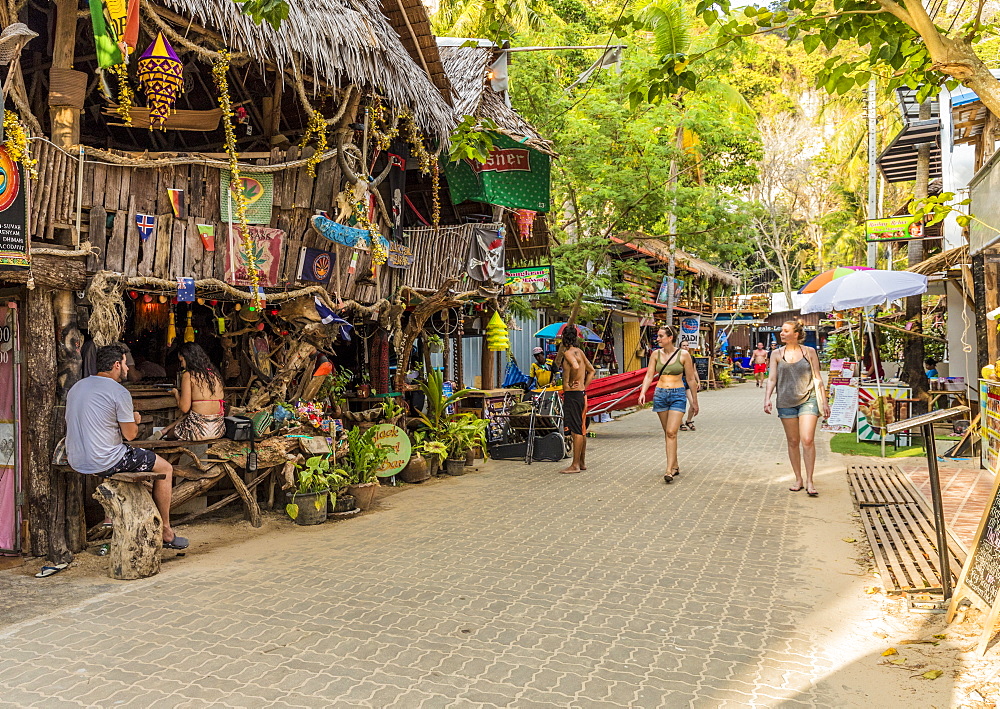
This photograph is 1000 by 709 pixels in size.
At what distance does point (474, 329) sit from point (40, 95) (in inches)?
324

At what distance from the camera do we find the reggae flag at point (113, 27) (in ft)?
18.9

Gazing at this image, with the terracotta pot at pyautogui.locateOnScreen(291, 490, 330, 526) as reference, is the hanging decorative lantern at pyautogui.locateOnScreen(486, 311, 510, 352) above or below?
above

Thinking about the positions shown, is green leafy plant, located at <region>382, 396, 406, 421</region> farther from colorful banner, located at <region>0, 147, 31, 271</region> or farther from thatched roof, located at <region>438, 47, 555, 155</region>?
colorful banner, located at <region>0, 147, 31, 271</region>

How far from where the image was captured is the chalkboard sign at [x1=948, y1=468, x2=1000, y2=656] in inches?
161

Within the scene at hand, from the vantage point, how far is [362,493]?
8.14 meters

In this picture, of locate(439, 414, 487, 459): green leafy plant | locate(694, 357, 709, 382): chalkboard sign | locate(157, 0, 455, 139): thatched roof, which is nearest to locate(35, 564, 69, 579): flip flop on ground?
locate(157, 0, 455, 139): thatched roof

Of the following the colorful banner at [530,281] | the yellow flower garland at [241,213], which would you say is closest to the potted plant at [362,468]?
the yellow flower garland at [241,213]

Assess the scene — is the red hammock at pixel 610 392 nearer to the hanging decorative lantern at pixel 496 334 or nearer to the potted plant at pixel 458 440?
the hanging decorative lantern at pixel 496 334

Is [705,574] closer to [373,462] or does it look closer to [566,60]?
[373,462]

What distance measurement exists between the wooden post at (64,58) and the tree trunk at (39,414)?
107 cm

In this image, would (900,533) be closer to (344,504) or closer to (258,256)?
(344,504)

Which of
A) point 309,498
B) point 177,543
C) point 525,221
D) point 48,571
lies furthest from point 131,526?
point 525,221

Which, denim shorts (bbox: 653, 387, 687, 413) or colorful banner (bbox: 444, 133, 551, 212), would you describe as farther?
colorful banner (bbox: 444, 133, 551, 212)

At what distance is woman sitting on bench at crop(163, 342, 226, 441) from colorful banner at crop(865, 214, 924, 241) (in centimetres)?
1195
